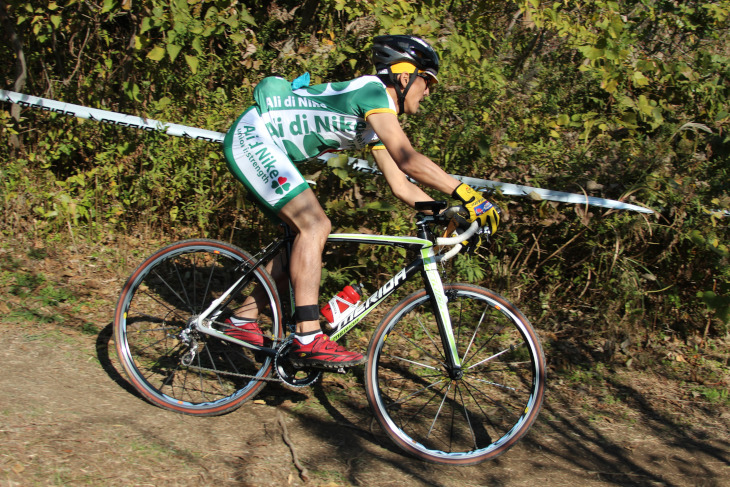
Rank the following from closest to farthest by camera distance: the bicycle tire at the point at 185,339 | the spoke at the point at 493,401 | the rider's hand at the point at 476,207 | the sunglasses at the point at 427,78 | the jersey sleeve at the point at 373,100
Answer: the rider's hand at the point at 476,207 → the jersey sleeve at the point at 373,100 → the sunglasses at the point at 427,78 → the bicycle tire at the point at 185,339 → the spoke at the point at 493,401

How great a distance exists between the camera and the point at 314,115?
337cm

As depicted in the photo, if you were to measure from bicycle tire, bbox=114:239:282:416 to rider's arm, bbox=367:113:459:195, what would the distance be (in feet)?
3.43

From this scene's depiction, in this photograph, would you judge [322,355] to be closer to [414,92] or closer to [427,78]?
[414,92]

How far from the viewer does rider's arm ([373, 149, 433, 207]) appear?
11.3 feet

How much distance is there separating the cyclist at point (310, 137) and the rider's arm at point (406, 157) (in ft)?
0.11

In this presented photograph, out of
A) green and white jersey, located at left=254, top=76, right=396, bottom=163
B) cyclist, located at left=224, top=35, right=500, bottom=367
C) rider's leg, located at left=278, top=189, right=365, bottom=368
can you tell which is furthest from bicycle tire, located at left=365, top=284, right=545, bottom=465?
green and white jersey, located at left=254, top=76, right=396, bottom=163

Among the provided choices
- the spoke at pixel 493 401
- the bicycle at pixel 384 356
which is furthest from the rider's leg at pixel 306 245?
the spoke at pixel 493 401

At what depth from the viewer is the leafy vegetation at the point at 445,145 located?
468cm

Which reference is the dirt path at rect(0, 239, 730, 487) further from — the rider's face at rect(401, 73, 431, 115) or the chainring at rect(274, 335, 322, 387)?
the rider's face at rect(401, 73, 431, 115)

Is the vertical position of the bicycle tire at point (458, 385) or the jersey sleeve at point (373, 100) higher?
the jersey sleeve at point (373, 100)

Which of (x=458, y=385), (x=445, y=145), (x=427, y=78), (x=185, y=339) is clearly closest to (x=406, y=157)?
(x=427, y=78)

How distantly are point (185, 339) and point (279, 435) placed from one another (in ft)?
2.52

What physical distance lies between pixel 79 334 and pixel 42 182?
197 cm

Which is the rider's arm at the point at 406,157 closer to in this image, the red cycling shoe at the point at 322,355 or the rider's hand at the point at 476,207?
the rider's hand at the point at 476,207
